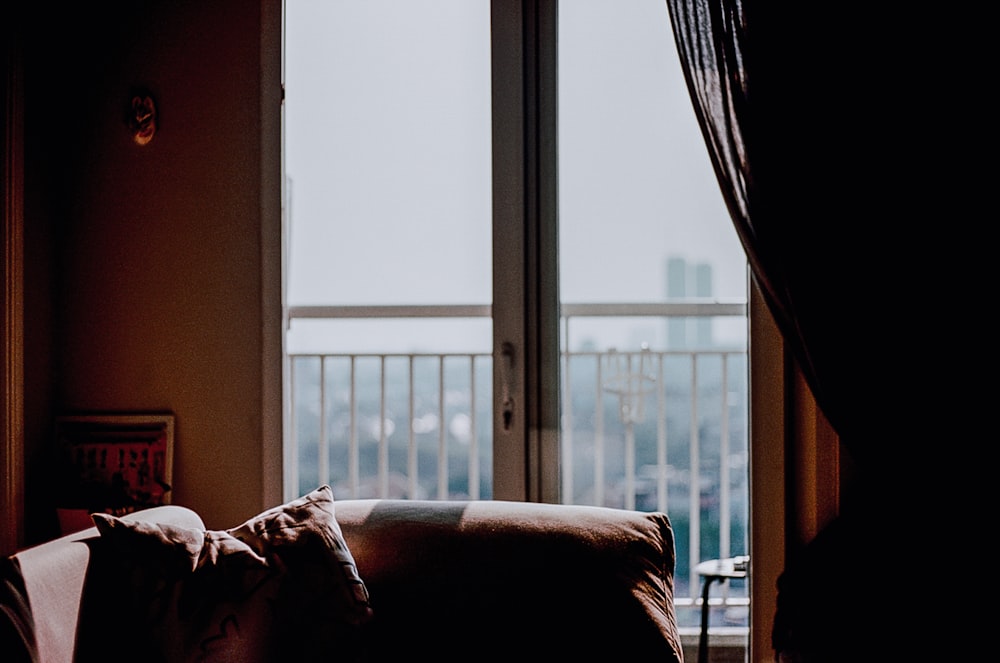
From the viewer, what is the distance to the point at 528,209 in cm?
269

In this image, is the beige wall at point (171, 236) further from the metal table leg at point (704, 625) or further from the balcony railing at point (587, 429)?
the metal table leg at point (704, 625)

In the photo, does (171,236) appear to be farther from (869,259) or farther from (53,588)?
(869,259)

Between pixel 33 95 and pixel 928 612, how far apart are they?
9.31 ft

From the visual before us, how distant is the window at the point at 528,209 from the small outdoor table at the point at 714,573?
0.43 feet

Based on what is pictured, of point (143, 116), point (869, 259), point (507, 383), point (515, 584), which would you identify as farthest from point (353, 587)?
point (143, 116)

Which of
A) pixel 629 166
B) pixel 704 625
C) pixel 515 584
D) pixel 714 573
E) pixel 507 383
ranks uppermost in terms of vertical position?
pixel 629 166

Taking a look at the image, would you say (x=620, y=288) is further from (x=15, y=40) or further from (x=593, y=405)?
(x=15, y=40)

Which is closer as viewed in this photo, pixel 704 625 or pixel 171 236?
pixel 704 625

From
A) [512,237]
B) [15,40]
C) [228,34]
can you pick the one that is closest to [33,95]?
[15,40]

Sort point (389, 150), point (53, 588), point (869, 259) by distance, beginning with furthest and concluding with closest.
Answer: point (389, 150), point (869, 259), point (53, 588)

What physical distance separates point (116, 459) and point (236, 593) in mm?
1252

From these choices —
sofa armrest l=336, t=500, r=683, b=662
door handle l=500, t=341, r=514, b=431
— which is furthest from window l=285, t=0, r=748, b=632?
sofa armrest l=336, t=500, r=683, b=662

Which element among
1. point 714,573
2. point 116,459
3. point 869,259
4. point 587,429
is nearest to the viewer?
point 869,259

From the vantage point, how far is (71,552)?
169 centimetres
